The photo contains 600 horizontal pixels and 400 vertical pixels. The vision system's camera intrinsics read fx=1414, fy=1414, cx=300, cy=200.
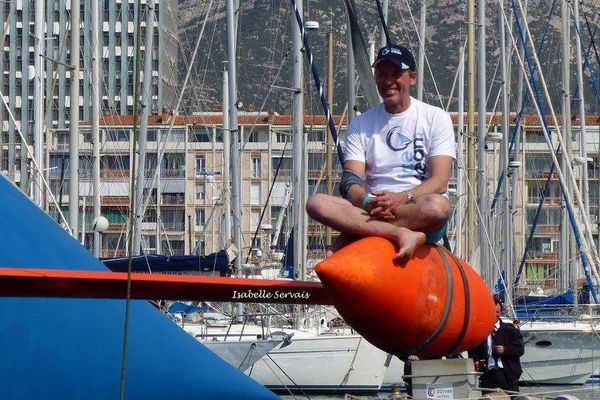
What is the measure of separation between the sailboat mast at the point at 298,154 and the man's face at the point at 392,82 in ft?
58.9

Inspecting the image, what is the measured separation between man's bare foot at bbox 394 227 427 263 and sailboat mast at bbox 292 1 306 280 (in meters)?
18.7

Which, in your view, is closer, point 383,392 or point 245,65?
point 383,392

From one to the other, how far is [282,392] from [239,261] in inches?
95.6

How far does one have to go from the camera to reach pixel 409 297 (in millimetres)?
5320

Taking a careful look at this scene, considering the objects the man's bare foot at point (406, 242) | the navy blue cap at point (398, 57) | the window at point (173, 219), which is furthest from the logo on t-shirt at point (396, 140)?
the window at point (173, 219)

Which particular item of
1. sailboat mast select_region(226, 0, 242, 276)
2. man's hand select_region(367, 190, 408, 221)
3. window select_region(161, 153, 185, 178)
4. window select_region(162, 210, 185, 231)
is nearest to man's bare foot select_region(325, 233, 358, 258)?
man's hand select_region(367, 190, 408, 221)

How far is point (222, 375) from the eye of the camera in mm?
7148

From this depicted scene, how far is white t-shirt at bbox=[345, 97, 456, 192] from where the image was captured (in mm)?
6020

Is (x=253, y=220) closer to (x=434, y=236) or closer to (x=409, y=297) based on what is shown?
(x=434, y=236)

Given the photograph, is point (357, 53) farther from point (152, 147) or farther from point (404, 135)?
point (152, 147)

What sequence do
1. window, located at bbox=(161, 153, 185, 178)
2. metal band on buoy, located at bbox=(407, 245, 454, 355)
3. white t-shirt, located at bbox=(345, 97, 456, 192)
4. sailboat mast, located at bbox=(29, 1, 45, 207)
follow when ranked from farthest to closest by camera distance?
window, located at bbox=(161, 153, 185, 178)
sailboat mast, located at bbox=(29, 1, 45, 207)
white t-shirt, located at bbox=(345, 97, 456, 192)
metal band on buoy, located at bbox=(407, 245, 454, 355)

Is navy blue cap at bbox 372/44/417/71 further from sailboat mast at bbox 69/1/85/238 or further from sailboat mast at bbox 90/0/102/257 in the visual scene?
sailboat mast at bbox 90/0/102/257

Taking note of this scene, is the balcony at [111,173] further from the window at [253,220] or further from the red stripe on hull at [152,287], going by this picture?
the red stripe on hull at [152,287]

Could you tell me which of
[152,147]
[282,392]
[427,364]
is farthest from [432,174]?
[152,147]
